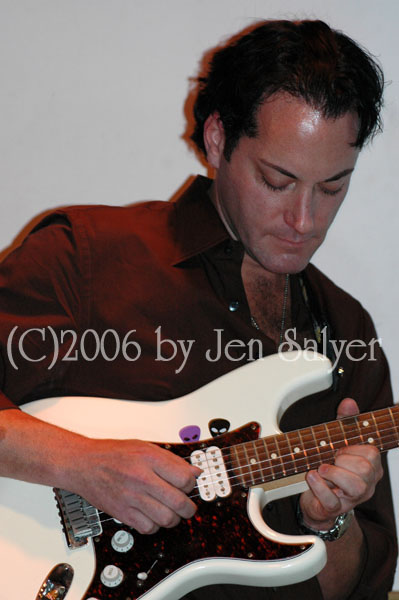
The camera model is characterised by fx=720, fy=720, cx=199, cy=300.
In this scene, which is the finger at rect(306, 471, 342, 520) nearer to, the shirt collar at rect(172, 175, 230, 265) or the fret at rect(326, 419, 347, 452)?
the fret at rect(326, 419, 347, 452)

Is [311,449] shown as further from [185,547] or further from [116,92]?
[116,92]

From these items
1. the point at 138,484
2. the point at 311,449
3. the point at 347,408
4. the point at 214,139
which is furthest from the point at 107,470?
the point at 214,139

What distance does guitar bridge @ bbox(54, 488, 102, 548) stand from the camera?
1.14 metres

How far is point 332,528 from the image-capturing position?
4.40ft

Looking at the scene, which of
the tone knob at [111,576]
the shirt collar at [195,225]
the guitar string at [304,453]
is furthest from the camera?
the shirt collar at [195,225]

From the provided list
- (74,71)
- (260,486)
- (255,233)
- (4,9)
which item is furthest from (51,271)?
(4,9)

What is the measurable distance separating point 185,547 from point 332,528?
33 cm

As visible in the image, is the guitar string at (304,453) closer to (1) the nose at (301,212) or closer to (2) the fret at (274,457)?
(2) the fret at (274,457)

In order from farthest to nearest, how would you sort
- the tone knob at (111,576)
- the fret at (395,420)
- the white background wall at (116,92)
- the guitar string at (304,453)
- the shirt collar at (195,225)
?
1. the white background wall at (116,92)
2. the shirt collar at (195,225)
3. the fret at (395,420)
4. the guitar string at (304,453)
5. the tone knob at (111,576)

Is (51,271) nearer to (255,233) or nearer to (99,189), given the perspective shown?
(255,233)

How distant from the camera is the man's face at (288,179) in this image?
1303mm

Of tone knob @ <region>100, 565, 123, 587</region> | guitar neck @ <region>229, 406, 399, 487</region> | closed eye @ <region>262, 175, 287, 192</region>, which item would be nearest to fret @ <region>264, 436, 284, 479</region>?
guitar neck @ <region>229, 406, 399, 487</region>

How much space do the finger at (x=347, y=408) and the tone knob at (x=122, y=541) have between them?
456mm

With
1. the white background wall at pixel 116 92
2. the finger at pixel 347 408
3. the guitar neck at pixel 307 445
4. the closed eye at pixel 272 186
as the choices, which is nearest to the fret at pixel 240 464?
the guitar neck at pixel 307 445
